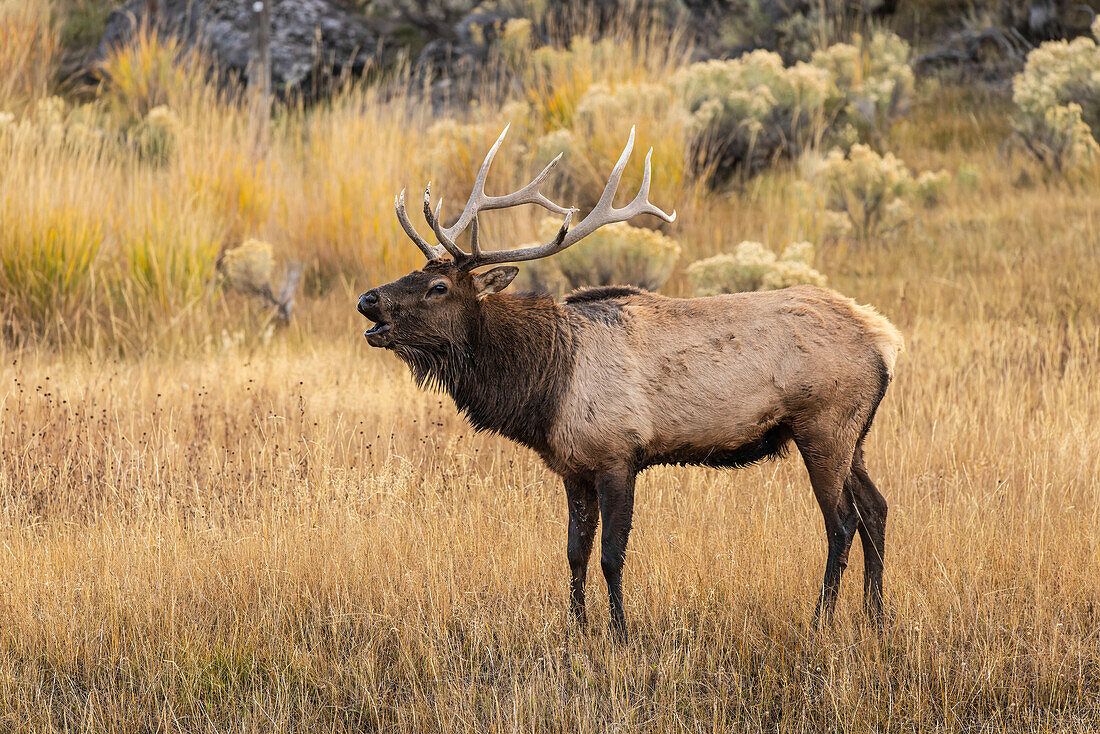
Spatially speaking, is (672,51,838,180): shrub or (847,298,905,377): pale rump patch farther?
(672,51,838,180): shrub

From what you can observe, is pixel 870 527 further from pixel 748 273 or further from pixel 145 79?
pixel 145 79

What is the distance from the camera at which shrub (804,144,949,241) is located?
1098 cm

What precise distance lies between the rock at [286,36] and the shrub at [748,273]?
10123 millimetres

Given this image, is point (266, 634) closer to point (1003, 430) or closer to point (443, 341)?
point (443, 341)

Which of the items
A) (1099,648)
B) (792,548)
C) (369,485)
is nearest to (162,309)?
(369,485)

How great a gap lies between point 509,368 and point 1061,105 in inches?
425

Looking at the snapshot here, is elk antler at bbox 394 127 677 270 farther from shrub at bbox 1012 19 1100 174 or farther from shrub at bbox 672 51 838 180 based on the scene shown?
shrub at bbox 1012 19 1100 174

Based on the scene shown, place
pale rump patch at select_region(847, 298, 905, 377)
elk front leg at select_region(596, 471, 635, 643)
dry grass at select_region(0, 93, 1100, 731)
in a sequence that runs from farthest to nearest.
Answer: pale rump patch at select_region(847, 298, 905, 377)
elk front leg at select_region(596, 471, 635, 643)
dry grass at select_region(0, 93, 1100, 731)

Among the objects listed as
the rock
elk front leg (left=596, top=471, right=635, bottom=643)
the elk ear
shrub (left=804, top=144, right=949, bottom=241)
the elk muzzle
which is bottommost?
elk front leg (left=596, top=471, right=635, bottom=643)

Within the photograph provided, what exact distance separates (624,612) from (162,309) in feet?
18.7

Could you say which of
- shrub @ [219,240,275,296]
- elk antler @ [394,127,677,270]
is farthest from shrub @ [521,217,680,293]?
elk antler @ [394,127,677,270]

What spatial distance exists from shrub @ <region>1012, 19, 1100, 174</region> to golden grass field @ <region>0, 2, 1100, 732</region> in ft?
10.8

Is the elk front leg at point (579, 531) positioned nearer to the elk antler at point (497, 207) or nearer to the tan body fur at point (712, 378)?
the tan body fur at point (712, 378)

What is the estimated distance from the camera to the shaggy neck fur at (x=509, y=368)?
13.9 ft
